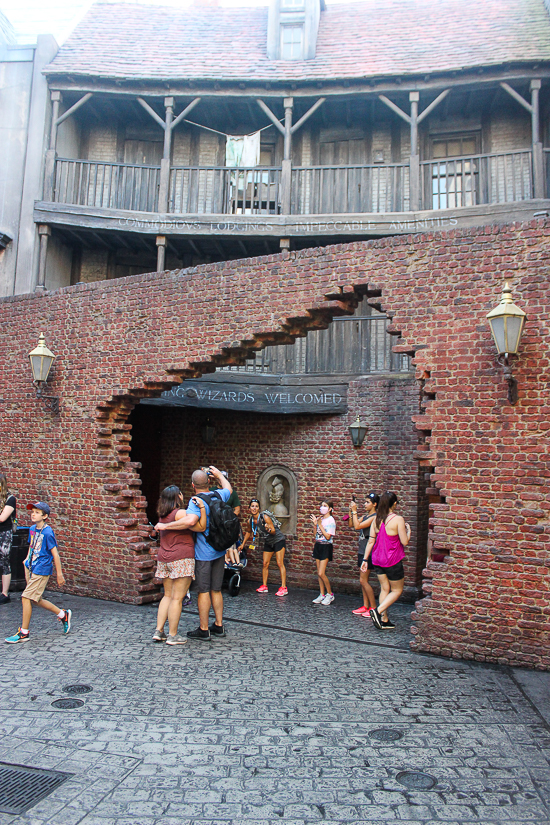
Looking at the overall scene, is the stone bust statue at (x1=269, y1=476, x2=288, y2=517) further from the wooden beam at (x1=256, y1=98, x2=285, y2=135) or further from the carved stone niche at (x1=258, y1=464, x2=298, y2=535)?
the wooden beam at (x1=256, y1=98, x2=285, y2=135)

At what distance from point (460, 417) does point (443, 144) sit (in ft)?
33.8

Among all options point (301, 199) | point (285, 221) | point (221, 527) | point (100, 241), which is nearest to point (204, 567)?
point (221, 527)

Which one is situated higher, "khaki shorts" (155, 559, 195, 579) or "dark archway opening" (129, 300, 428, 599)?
"dark archway opening" (129, 300, 428, 599)

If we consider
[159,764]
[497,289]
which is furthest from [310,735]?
[497,289]

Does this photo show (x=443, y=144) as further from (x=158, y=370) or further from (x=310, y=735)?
(x=310, y=735)

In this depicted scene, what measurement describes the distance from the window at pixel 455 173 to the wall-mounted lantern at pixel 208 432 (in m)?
6.66

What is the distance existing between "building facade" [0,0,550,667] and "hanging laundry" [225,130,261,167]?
8 centimetres

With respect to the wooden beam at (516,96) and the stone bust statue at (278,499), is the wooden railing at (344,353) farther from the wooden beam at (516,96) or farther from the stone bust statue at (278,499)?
the wooden beam at (516,96)

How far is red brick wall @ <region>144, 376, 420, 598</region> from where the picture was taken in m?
9.87

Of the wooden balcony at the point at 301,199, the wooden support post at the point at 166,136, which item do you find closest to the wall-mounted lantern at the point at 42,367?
the wooden balcony at the point at 301,199

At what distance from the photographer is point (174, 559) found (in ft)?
19.7

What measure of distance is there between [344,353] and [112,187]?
672 cm

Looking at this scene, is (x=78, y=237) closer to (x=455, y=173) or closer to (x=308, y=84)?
(x=308, y=84)

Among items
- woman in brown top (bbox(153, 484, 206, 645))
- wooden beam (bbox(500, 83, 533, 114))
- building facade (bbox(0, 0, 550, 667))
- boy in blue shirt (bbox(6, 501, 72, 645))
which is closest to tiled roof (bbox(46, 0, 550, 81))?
building facade (bbox(0, 0, 550, 667))
